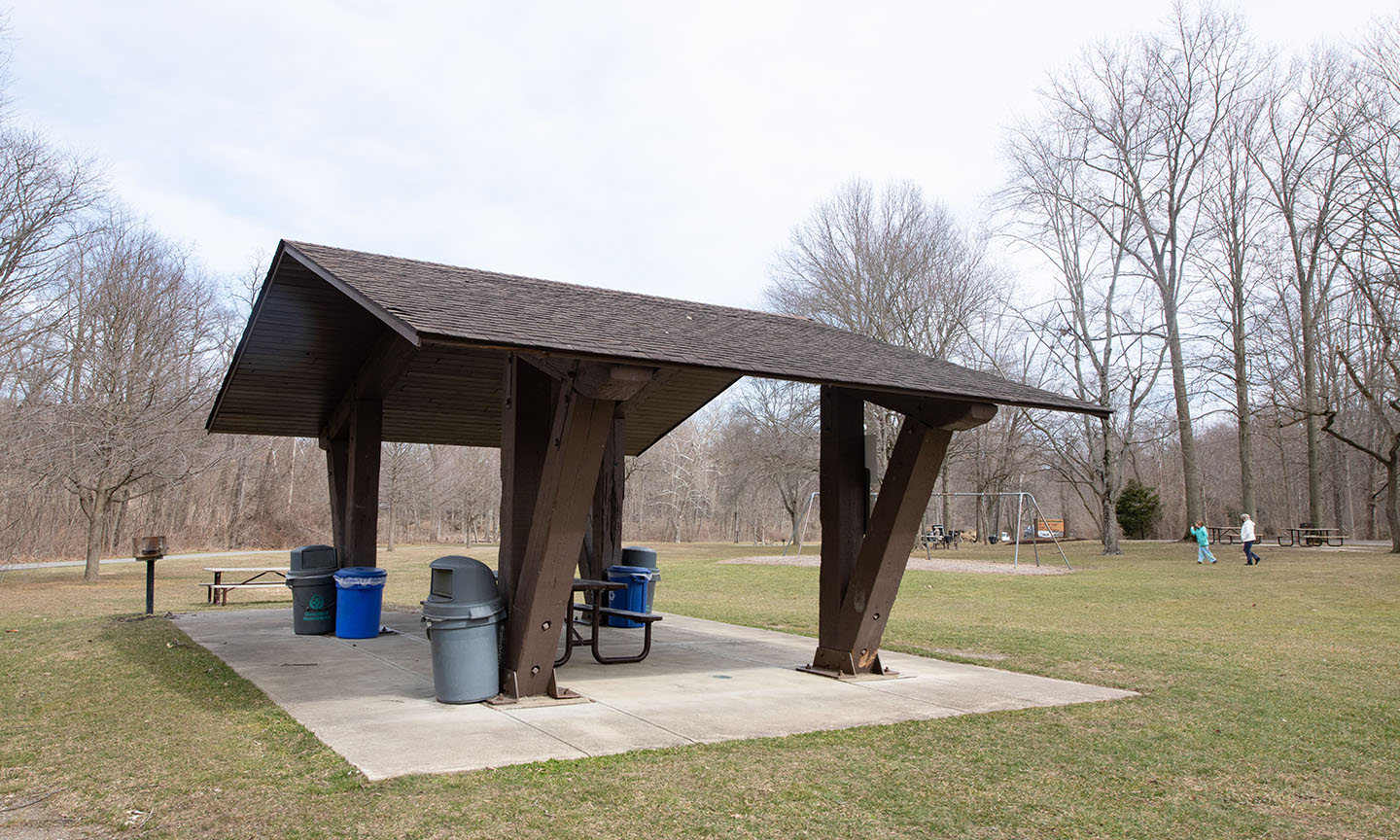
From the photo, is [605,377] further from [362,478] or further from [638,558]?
[638,558]

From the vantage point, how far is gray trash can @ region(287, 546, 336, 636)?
10672 mm

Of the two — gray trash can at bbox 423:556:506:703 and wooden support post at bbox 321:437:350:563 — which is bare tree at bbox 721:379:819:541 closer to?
wooden support post at bbox 321:437:350:563

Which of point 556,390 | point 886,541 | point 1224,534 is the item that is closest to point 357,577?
point 556,390

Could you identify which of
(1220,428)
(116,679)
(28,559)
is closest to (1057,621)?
(116,679)

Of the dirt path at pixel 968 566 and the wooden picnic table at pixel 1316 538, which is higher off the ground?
the wooden picnic table at pixel 1316 538

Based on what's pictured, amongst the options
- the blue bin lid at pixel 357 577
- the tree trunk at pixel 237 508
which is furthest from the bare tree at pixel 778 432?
the blue bin lid at pixel 357 577

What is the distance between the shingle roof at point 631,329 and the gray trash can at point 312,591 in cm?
441

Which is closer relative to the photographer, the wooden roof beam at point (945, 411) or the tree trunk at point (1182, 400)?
the wooden roof beam at point (945, 411)

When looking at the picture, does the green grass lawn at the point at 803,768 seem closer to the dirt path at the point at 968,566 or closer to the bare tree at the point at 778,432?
the dirt path at the point at 968,566

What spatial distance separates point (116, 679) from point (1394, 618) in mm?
16096

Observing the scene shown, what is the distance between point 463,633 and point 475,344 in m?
2.30

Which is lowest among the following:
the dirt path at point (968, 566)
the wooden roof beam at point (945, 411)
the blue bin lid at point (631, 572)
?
the dirt path at point (968, 566)

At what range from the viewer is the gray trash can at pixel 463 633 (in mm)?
6480

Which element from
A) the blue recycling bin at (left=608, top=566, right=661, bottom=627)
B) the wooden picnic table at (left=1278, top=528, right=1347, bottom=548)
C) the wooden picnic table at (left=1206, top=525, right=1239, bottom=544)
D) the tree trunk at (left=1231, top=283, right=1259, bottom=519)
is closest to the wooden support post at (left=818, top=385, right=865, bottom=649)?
the blue recycling bin at (left=608, top=566, right=661, bottom=627)
